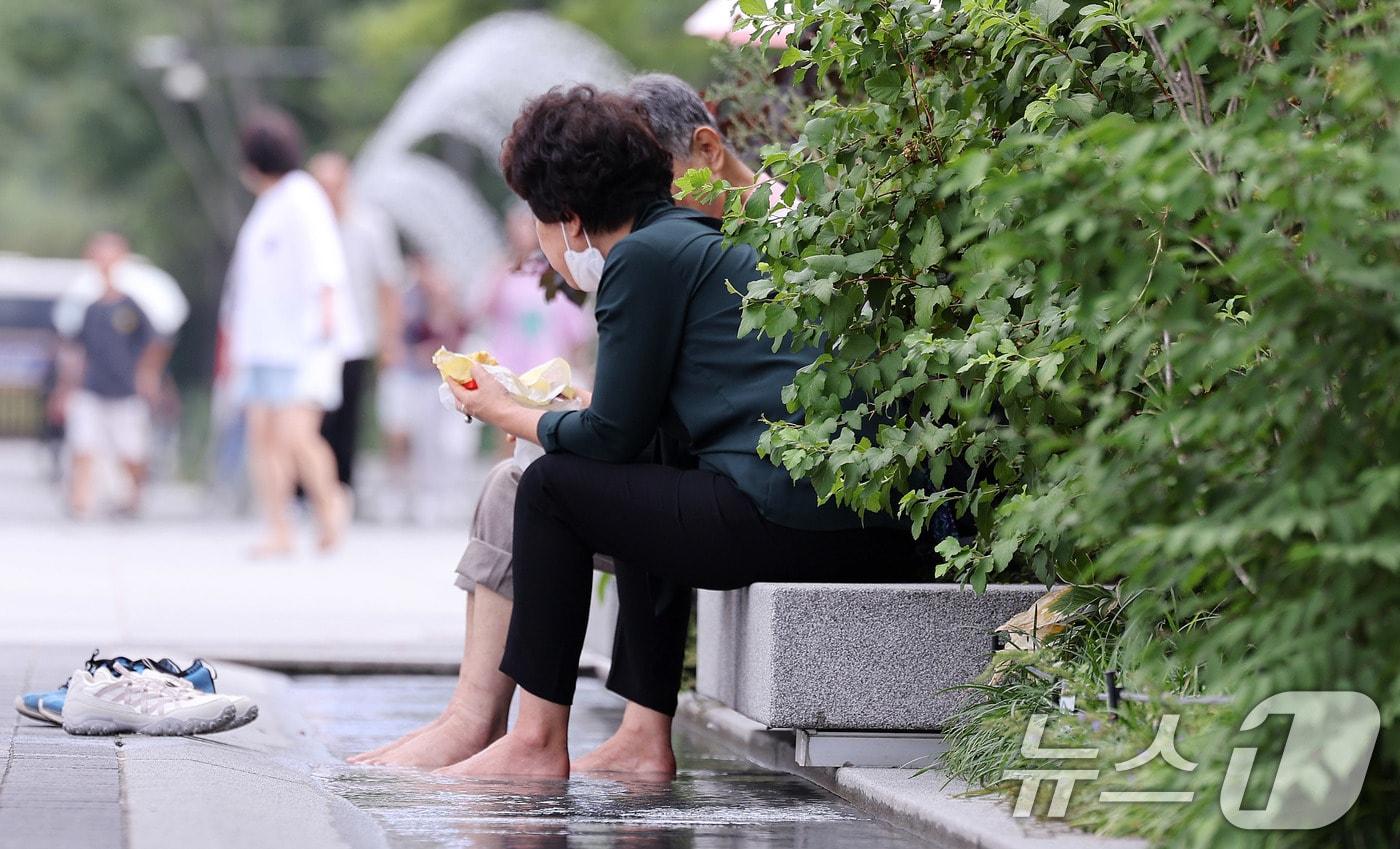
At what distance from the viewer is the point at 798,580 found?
4.90m

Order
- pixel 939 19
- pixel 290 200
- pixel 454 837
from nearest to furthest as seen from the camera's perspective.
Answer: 1. pixel 454 837
2. pixel 939 19
3. pixel 290 200

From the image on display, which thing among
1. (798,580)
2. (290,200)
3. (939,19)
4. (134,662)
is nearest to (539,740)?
(798,580)

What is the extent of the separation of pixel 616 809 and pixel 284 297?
25.9ft

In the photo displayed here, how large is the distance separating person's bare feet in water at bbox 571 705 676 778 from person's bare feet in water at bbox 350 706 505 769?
23 centimetres

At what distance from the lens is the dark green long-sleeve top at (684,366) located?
4.85 m

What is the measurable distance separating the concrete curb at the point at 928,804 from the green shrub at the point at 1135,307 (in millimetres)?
331

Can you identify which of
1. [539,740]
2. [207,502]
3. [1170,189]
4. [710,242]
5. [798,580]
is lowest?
[207,502]

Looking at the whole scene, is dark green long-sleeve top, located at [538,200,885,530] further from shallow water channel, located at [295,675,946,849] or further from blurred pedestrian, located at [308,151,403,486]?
blurred pedestrian, located at [308,151,403,486]

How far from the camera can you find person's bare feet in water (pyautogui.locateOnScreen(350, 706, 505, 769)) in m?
5.24

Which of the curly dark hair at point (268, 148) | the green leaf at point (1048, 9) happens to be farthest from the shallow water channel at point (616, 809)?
the curly dark hair at point (268, 148)

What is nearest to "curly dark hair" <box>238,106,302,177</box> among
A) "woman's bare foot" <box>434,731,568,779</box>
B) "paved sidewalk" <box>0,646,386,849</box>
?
"paved sidewalk" <box>0,646,386,849</box>

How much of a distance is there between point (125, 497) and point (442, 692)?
40.3ft

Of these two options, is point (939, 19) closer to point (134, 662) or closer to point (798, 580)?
point (798, 580)

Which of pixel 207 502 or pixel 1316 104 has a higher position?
pixel 1316 104
